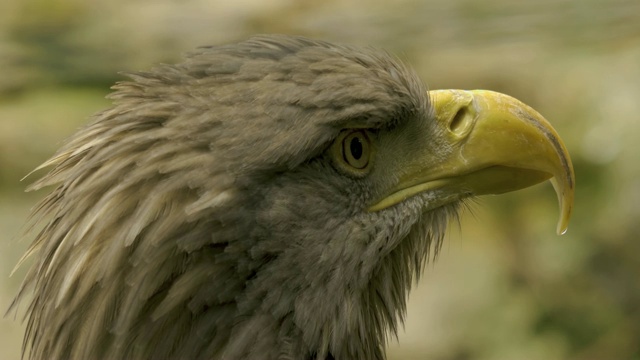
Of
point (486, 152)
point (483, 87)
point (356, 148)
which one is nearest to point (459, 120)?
point (486, 152)

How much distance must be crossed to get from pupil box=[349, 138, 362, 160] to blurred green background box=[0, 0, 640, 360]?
2.10 meters

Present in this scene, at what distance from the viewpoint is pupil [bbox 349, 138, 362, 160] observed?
273 cm

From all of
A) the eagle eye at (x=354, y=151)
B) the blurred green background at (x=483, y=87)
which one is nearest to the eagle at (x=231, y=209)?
the eagle eye at (x=354, y=151)

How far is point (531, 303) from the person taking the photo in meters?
5.80

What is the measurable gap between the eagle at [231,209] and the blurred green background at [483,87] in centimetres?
208

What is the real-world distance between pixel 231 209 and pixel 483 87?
4.16 metres

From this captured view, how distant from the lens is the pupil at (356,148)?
8.95ft

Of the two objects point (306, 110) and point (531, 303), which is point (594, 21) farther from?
point (306, 110)

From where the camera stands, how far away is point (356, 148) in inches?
108

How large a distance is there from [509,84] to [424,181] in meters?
3.68

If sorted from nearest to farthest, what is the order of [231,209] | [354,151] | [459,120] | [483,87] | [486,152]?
[231,209] → [354,151] → [486,152] → [459,120] → [483,87]

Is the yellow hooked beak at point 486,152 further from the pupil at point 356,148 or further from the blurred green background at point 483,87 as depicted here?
the blurred green background at point 483,87

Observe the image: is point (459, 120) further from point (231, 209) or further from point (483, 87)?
point (483, 87)

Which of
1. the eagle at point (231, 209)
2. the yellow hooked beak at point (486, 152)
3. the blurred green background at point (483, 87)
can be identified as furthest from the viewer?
the blurred green background at point (483, 87)
